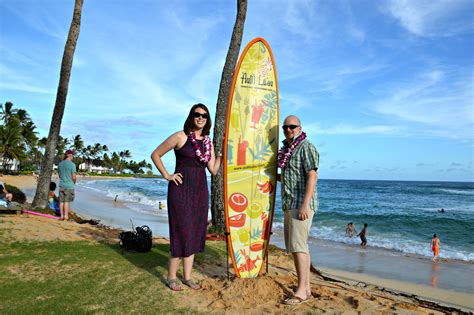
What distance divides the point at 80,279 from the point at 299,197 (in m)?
2.55

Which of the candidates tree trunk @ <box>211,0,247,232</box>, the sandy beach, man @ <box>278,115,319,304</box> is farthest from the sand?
tree trunk @ <box>211,0,247,232</box>

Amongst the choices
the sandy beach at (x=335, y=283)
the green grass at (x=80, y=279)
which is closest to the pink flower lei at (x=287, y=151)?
the sandy beach at (x=335, y=283)

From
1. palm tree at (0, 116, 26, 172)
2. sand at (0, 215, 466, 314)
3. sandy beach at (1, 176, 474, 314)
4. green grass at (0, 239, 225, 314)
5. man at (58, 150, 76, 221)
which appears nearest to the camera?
green grass at (0, 239, 225, 314)

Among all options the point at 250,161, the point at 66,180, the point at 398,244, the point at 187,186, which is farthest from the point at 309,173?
the point at 398,244

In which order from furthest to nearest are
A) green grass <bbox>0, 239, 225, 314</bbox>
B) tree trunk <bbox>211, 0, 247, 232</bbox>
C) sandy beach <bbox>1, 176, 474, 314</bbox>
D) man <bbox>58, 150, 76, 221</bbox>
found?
1. man <bbox>58, 150, 76, 221</bbox>
2. tree trunk <bbox>211, 0, 247, 232</bbox>
3. sandy beach <bbox>1, 176, 474, 314</bbox>
4. green grass <bbox>0, 239, 225, 314</bbox>

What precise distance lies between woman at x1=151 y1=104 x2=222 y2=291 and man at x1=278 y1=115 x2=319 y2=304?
2.92ft

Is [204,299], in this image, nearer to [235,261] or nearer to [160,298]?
[160,298]

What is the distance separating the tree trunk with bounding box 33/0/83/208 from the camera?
8266 millimetres

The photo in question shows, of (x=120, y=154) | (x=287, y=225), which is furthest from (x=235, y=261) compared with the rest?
(x=120, y=154)

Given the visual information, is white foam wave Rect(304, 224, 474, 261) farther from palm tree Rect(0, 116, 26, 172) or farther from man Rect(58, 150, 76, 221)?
palm tree Rect(0, 116, 26, 172)

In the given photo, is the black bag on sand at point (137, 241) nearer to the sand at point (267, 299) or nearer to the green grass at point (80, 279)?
the green grass at point (80, 279)

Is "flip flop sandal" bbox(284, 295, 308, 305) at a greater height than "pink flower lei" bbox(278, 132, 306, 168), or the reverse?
"pink flower lei" bbox(278, 132, 306, 168)

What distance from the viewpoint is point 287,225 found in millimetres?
3475

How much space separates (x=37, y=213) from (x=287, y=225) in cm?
639
